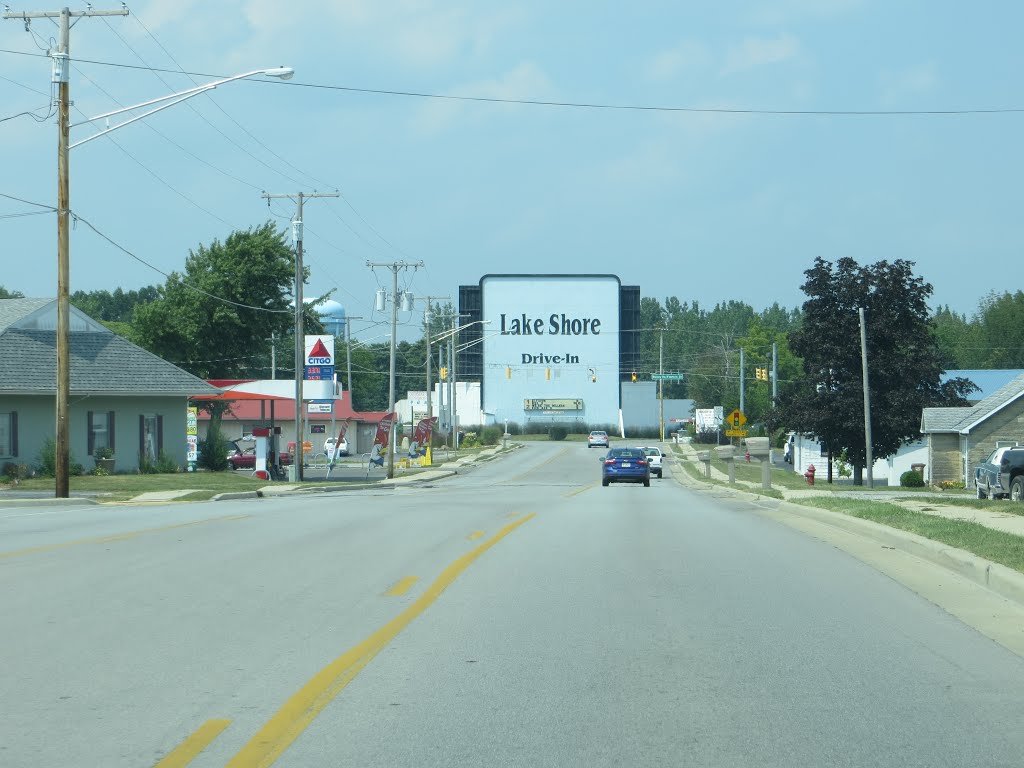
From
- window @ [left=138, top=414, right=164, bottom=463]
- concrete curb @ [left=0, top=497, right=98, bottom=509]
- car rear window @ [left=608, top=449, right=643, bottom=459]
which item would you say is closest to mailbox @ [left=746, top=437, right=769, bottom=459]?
car rear window @ [left=608, top=449, right=643, bottom=459]

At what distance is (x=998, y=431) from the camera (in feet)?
184

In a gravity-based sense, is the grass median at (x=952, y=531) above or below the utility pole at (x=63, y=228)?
below

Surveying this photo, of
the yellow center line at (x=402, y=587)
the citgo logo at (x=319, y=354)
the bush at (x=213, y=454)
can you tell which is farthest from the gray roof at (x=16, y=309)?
the yellow center line at (x=402, y=587)

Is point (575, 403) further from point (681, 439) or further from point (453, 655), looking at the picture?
point (453, 655)

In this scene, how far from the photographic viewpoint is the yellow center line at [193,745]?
5914 mm

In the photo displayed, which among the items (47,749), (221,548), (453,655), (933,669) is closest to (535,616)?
(453,655)

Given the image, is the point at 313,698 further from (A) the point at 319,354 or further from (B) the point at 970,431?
(B) the point at 970,431

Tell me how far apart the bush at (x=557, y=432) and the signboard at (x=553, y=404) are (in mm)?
2148

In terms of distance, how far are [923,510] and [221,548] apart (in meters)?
12.6

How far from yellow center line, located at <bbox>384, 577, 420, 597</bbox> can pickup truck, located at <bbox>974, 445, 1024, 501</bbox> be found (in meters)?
22.2

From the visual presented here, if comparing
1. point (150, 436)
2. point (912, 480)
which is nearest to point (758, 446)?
point (912, 480)

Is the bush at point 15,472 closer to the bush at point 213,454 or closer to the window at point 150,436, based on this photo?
the window at point 150,436

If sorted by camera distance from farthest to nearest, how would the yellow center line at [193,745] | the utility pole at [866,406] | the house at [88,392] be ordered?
1. the utility pole at [866,406]
2. the house at [88,392]
3. the yellow center line at [193,745]

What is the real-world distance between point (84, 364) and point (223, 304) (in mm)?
21638
